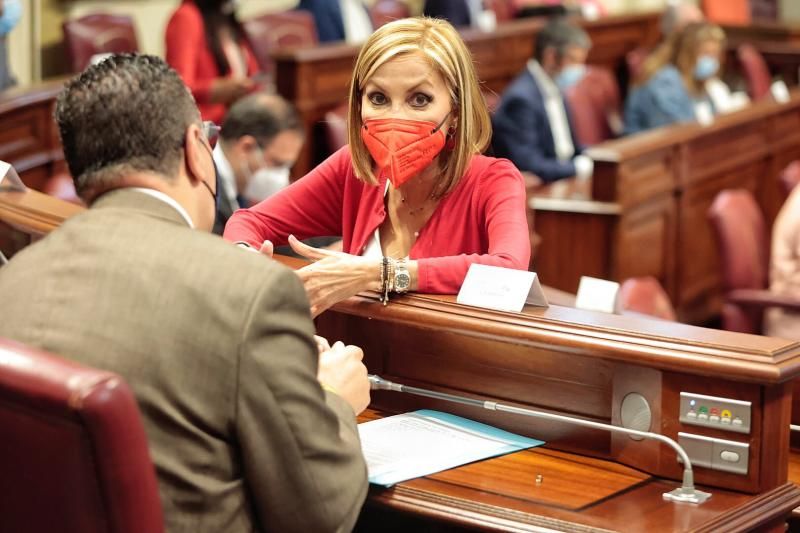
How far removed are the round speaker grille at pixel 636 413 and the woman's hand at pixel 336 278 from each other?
475 mm

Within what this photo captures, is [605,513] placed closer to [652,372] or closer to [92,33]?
[652,372]

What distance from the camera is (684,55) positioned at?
24.2 ft

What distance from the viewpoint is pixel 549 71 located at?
661cm

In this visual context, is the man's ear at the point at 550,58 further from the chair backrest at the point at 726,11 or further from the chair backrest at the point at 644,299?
the chair backrest at the point at 726,11

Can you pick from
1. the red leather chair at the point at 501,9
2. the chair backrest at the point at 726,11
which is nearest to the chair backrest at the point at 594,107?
the red leather chair at the point at 501,9

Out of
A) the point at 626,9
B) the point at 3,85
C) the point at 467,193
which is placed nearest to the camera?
the point at 467,193

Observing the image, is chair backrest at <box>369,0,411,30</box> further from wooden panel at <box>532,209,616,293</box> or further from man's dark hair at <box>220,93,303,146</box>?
man's dark hair at <box>220,93,303,146</box>

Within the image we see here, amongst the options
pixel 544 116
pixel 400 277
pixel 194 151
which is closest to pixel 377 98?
pixel 400 277

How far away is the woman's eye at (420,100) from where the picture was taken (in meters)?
2.43

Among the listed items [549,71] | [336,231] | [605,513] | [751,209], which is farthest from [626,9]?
[605,513]

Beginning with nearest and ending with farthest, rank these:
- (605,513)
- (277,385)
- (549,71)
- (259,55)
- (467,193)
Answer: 1. (277,385)
2. (605,513)
3. (467,193)
4. (549,71)
5. (259,55)

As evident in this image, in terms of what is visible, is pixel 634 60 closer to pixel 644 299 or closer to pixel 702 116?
pixel 702 116

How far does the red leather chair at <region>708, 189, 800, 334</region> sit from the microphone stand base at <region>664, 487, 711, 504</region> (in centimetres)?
275

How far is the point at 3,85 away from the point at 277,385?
454 centimetres
